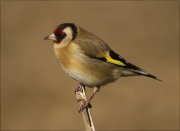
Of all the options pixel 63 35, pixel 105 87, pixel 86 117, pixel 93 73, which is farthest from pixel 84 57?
pixel 105 87

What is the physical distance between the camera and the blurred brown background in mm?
11320

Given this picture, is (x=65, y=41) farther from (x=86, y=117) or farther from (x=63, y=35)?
(x=86, y=117)

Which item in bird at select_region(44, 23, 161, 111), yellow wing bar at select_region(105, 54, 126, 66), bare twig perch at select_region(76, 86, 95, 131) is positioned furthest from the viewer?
yellow wing bar at select_region(105, 54, 126, 66)

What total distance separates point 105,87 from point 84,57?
251 inches

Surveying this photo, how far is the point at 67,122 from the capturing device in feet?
36.8

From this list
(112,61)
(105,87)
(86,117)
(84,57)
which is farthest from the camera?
(105,87)

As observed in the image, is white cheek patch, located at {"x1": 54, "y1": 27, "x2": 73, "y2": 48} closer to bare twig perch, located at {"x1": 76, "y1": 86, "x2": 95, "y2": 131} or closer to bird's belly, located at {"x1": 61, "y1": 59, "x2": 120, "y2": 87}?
bird's belly, located at {"x1": 61, "y1": 59, "x2": 120, "y2": 87}

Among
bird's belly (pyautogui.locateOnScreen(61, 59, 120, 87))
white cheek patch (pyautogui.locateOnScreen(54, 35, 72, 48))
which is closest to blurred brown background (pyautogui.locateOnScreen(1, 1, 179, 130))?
bird's belly (pyautogui.locateOnScreen(61, 59, 120, 87))

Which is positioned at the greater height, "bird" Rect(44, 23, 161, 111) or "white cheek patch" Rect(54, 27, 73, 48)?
"white cheek patch" Rect(54, 27, 73, 48)

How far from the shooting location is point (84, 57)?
6137 mm

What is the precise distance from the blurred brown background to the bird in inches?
188

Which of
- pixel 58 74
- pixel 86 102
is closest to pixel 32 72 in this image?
pixel 58 74

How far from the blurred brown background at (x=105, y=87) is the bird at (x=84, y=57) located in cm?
479

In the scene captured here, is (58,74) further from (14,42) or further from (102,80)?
(102,80)
